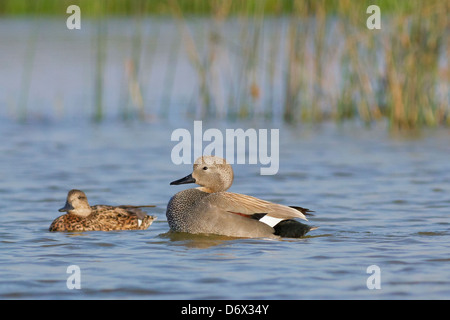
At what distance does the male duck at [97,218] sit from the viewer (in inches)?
335

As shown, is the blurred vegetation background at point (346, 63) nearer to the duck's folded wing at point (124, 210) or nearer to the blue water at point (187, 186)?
the blue water at point (187, 186)

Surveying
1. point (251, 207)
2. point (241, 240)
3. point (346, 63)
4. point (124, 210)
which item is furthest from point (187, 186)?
point (346, 63)

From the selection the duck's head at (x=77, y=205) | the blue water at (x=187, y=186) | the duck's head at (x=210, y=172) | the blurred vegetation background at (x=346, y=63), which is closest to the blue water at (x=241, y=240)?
the blue water at (x=187, y=186)

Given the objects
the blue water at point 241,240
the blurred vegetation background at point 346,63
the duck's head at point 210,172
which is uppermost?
the blurred vegetation background at point 346,63

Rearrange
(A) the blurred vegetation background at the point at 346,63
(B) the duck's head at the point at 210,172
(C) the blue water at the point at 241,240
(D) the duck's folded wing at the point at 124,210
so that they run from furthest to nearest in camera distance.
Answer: (A) the blurred vegetation background at the point at 346,63 < (D) the duck's folded wing at the point at 124,210 < (B) the duck's head at the point at 210,172 < (C) the blue water at the point at 241,240

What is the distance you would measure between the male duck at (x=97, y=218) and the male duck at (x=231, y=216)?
51 cm

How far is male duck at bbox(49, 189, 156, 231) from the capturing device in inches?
335

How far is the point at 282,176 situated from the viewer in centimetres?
1150

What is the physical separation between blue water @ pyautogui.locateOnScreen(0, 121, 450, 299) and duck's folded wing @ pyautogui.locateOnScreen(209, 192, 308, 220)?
0.24 m

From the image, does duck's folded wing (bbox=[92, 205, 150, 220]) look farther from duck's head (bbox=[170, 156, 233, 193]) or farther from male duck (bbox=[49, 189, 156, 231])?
duck's head (bbox=[170, 156, 233, 193])

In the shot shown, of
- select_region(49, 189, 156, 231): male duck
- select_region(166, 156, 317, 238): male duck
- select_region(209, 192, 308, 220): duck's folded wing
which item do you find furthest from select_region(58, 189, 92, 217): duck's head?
select_region(209, 192, 308, 220): duck's folded wing

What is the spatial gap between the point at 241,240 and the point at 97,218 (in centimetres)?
147

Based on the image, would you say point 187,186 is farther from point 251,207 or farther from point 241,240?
point 241,240
